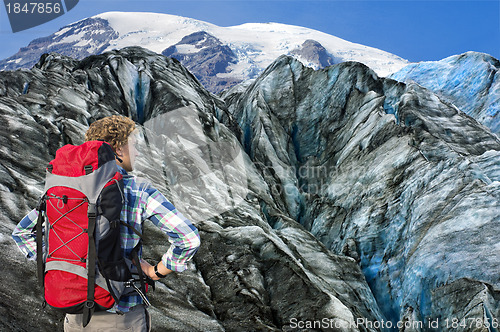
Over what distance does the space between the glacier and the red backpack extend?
13.7 feet

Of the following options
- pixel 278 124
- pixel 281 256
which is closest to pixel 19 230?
pixel 281 256

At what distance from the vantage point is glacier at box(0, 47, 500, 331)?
10.0 meters

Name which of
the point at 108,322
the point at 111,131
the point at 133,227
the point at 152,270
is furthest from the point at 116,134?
the point at 108,322

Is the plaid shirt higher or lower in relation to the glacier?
higher

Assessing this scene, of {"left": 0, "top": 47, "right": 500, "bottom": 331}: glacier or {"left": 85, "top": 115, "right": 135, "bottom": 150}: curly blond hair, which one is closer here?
{"left": 85, "top": 115, "right": 135, "bottom": 150}: curly blond hair

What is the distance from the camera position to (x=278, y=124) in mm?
27984

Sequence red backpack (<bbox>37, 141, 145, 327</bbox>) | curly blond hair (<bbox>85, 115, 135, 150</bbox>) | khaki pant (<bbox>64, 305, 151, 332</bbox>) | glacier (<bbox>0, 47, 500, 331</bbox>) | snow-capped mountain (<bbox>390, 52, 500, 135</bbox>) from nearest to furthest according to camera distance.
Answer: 1. red backpack (<bbox>37, 141, 145, 327</bbox>)
2. khaki pant (<bbox>64, 305, 151, 332</bbox>)
3. curly blond hair (<bbox>85, 115, 135, 150</bbox>)
4. glacier (<bbox>0, 47, 500, 331</bbox>)
5. snow-capped mountain (<bbox>390, 52, 500, 135</bbox>)

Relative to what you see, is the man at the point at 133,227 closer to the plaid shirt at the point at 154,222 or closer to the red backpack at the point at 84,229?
the plaid shirt at the point at 154,222

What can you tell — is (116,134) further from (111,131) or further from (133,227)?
(133,227)

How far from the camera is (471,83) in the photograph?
3412cm

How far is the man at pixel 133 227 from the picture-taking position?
3.53 meters

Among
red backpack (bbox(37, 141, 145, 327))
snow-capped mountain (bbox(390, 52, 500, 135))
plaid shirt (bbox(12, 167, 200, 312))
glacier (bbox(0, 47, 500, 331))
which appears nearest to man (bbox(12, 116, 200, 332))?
plaid shirt (bbox(12, 167, 200, 312))

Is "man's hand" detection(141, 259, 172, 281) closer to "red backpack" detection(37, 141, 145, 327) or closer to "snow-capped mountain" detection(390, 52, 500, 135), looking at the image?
"red backpack" detection(37, 141, 145, 327)

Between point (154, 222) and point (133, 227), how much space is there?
212 millimetres
